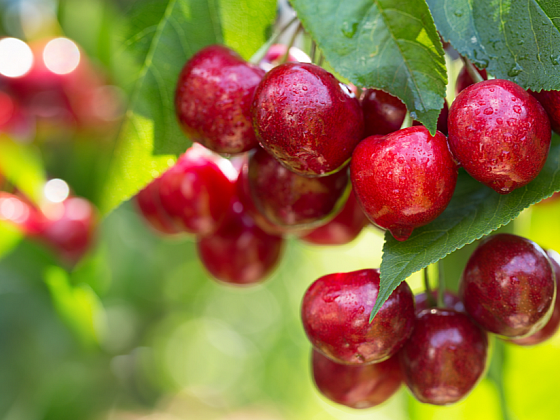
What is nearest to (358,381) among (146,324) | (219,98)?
(219,98)

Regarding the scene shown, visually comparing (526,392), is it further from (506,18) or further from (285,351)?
(285,351)

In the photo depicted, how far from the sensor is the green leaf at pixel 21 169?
965mm

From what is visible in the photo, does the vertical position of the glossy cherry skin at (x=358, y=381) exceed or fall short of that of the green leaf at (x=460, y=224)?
it falls short

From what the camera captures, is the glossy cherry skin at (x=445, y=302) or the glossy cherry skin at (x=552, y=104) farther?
the glossy cherry skin at (x=445, y=302)

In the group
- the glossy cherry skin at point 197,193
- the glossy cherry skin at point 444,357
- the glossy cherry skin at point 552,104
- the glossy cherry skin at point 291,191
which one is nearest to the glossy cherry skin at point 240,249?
the glossy cherry skin at point 197,193

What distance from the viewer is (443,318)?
485 millimetres

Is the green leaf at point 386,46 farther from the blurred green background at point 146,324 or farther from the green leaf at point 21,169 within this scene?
the green leaf at point 21,169

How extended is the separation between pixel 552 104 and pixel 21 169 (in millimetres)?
883

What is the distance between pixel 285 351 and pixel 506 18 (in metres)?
2.49

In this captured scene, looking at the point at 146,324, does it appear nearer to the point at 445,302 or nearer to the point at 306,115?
the point at 445,302

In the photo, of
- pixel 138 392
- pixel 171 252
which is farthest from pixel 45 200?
pixel 138 392

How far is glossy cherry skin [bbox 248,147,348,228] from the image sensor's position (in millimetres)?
518

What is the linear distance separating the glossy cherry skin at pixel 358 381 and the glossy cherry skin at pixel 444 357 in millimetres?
37

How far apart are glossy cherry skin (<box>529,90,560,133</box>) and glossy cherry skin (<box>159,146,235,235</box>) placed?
1.25 feet
